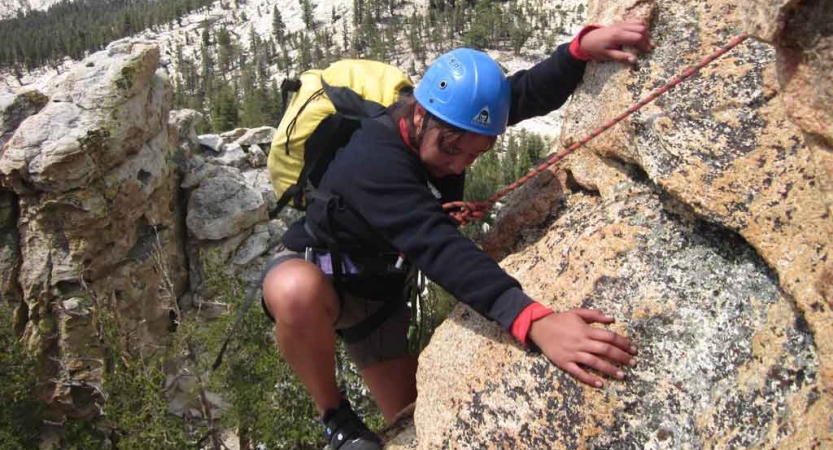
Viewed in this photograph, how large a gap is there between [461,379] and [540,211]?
3.42 ft

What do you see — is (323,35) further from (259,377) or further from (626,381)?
(626,381)

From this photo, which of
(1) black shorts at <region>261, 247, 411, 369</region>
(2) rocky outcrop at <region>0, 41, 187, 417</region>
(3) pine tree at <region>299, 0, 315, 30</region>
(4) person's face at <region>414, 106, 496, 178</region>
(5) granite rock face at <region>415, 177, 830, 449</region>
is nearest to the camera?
(5) granite rock face at <region>415, 177, 830, 449</region>

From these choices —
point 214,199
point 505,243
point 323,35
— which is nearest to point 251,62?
point 323,35

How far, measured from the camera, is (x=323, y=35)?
334ft

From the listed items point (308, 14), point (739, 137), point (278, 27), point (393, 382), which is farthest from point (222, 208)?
point (308, 14)

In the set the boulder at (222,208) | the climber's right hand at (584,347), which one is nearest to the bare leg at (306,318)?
the climber's right hand at (584,347)

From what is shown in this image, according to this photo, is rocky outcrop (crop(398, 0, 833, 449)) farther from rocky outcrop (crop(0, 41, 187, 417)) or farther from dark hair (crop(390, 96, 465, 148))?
rocky outcrop (crop(0, 41, 187, 417))

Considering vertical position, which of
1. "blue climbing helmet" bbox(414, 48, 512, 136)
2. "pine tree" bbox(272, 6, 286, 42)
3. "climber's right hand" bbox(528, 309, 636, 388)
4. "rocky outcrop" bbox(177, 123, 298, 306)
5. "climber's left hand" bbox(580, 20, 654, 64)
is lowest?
"pine tree" bbox(272, 6, 286, 42)

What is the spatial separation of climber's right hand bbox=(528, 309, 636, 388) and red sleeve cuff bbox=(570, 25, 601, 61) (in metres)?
1.30

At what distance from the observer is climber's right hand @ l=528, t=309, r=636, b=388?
2240 mm

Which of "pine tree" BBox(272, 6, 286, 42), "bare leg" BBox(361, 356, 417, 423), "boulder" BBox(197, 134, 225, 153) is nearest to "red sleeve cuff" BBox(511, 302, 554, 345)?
"bare leg" BBox(361, 356, 417, 423)

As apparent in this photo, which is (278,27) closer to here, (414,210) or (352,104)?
(352,104)

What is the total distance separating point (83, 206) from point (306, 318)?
18.1 meters

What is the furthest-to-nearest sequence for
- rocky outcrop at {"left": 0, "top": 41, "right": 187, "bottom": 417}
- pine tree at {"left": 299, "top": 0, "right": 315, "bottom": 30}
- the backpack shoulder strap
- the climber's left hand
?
pine tree at {"left": 299, "top": 0, "right": 315, "bottom": 30} < rocky outcrop at {"left": 0, "top": 41, "right": 187, "bottom": 417} < the backpack shoulder strap < the climber's left hand
